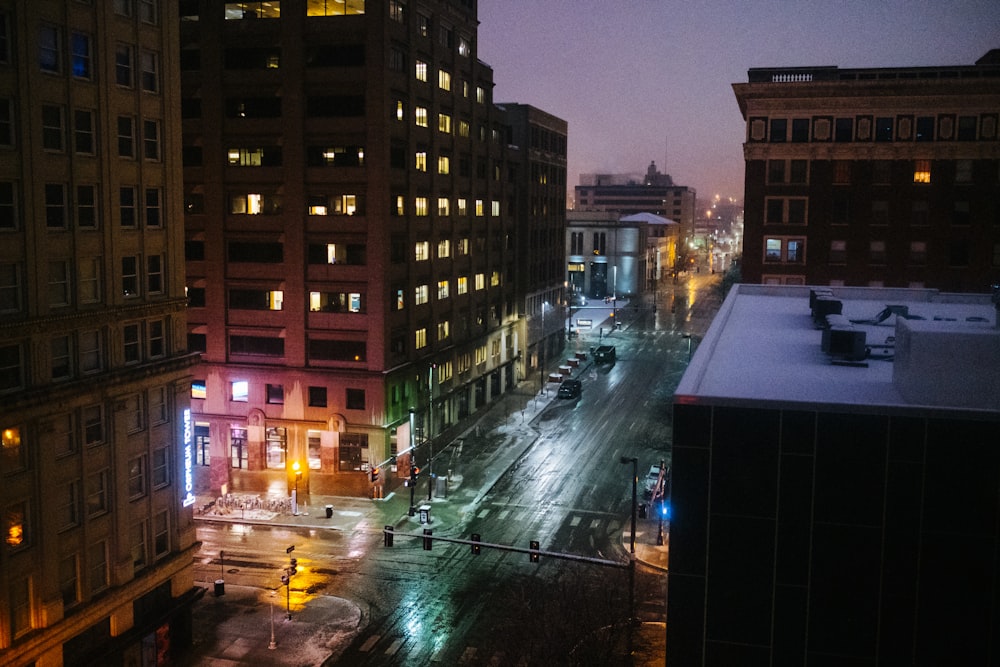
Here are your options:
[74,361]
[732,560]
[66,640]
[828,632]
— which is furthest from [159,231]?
[828,632]

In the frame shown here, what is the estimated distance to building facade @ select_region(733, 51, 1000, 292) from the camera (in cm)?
7700

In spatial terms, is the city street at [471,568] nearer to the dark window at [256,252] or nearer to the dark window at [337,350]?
the dark window at [337,350]

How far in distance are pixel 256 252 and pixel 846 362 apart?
145 ft

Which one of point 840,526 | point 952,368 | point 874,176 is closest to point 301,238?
point 952,368

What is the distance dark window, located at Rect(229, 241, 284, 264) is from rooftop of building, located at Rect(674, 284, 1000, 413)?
32.5m

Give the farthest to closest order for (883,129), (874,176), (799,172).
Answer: (799,172) → (874,176) → (883,129)

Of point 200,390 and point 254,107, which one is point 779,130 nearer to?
point 254,107

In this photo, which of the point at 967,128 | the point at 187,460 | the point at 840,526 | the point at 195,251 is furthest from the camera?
the point at 967,128

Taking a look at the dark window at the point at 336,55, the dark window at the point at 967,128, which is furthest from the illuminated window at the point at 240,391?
the dark window at the point at 967,128

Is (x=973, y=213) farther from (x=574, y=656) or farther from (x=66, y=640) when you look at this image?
(x=66, y=640)

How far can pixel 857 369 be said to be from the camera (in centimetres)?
3062

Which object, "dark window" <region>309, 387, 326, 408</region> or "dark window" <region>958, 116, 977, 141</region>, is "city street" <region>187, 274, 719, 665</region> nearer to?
"dark window" <region>309, 387, 326, 408</region>

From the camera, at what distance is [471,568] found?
160 feet

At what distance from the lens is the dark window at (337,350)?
6297cm
